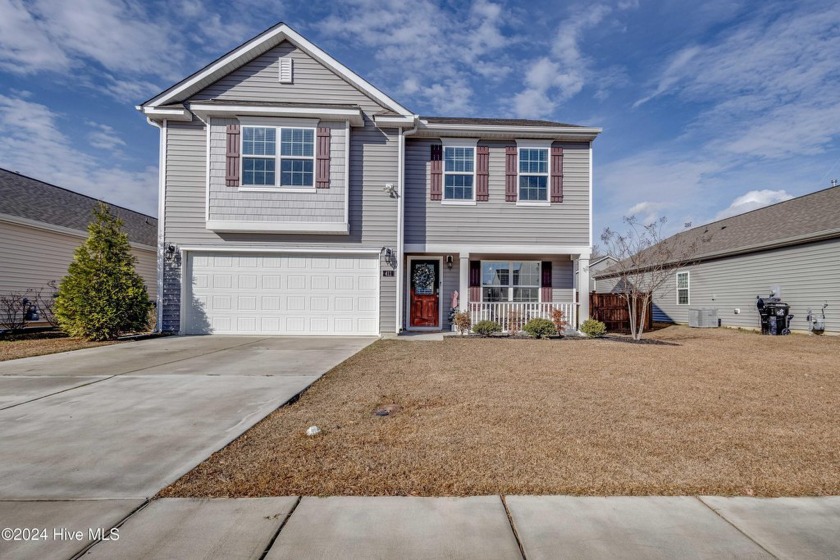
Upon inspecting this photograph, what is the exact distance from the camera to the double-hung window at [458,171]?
1161 cm

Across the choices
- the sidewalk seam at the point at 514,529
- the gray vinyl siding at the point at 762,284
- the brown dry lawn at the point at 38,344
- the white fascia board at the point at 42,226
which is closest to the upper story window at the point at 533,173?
the gray vinyl siding at the point at 762,284

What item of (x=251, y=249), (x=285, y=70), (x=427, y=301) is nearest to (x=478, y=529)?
(x=427, y=301)

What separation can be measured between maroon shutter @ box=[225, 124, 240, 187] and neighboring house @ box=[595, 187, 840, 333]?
16.9 meters

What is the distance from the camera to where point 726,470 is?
2875 mm

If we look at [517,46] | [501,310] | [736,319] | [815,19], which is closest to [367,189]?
[501,310]

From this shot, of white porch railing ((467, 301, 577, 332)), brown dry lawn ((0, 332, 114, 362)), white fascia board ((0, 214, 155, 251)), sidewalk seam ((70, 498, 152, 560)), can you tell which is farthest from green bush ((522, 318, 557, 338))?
white fascia board ((0, 214, 155, 251))

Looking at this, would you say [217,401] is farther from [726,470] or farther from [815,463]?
[815,463]

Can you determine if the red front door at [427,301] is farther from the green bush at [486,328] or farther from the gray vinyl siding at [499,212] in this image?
the green bush at [486,328]

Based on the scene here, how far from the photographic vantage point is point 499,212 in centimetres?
1158

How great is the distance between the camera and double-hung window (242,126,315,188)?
34.4 ft

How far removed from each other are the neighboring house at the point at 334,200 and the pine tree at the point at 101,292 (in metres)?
0.91

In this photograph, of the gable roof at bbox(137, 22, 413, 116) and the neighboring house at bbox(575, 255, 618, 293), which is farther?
the neighboring house at bbox(575, 255, 618, 293)

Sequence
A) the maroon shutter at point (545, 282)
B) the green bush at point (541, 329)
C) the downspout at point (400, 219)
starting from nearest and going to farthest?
the green bush at point (541, 329) → the downspout at point (400, 219) → the maroon shutter at point (545, 282)

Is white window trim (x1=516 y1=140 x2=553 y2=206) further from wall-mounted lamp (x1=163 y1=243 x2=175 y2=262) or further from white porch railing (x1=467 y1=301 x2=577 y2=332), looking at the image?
wall-mounted lamp (x1=163 y1=243 x2=175 y2=262)
